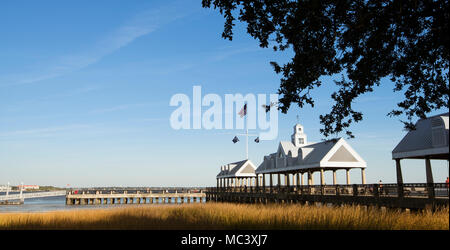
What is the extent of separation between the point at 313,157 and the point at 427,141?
16.0 m

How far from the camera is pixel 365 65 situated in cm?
1193

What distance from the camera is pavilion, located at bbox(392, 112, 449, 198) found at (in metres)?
19.3

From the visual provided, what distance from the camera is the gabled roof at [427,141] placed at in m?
19.4

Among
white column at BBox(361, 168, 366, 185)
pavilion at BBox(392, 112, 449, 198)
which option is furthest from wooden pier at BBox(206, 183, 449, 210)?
white column at BBox(361, 168, 366, 185)

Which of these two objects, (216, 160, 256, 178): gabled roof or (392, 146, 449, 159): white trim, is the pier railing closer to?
(392, 146, 449, 159): white trim

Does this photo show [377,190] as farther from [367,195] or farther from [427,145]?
[427,145]

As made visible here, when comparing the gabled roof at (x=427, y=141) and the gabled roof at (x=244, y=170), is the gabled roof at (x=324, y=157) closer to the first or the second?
the gabled roof at (x=427, y=141)

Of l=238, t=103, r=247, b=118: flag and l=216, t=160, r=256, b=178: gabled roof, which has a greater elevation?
l=238, t=103, r=247, b=118: flag

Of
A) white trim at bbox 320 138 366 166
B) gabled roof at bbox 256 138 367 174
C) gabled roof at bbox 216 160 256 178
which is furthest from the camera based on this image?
gabled roof at bbox 216 160 256 178

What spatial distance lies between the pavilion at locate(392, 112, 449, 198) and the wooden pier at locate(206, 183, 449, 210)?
20.6 inches
